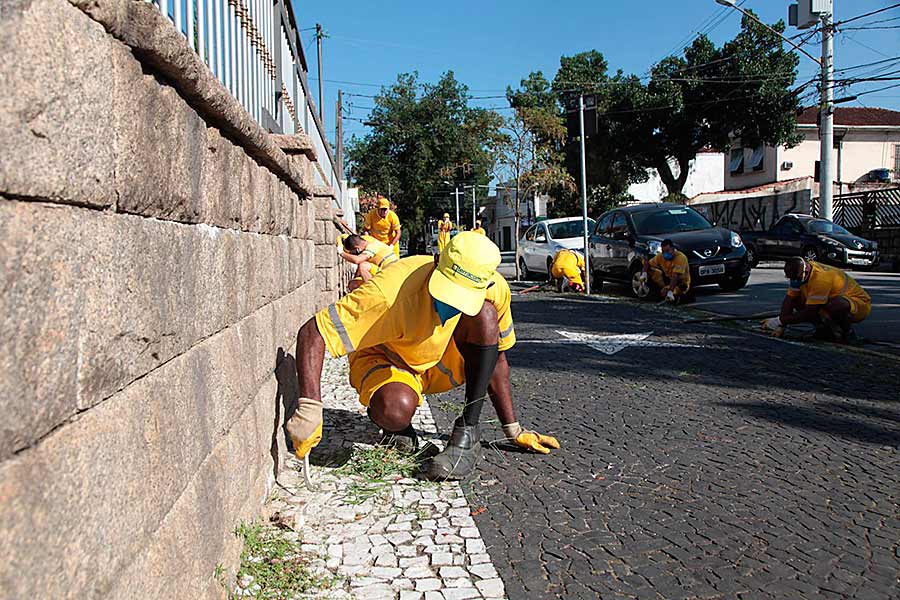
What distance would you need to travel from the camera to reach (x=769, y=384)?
5859 millimetres

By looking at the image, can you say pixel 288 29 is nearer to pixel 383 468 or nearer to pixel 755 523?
pixel 383 468

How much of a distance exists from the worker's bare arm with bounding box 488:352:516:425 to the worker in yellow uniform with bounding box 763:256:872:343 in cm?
462

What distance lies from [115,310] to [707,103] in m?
38.6

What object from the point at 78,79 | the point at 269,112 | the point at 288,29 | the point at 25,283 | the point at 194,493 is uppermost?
the point at 288,29

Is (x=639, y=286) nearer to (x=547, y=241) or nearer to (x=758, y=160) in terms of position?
(x=547, y=241)

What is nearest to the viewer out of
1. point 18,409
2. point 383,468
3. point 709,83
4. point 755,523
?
point 18,409

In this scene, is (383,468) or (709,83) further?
(709,83)

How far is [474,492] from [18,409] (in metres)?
2.81

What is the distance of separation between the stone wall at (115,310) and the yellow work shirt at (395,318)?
0.73 m

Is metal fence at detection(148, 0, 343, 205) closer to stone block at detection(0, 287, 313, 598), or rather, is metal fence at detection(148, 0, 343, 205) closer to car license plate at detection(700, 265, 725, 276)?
stone block at detection(0, 287, 313, 598)

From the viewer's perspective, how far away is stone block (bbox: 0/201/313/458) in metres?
1.12

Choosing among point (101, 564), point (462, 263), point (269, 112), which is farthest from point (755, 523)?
point (269, 112)

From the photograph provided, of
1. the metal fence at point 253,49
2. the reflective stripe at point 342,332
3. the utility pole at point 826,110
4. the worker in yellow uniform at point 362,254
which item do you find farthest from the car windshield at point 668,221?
the reflective stripe at point 342,332

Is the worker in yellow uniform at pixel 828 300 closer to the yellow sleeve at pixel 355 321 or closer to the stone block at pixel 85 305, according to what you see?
the yellow sleeve at pixel 355 321
